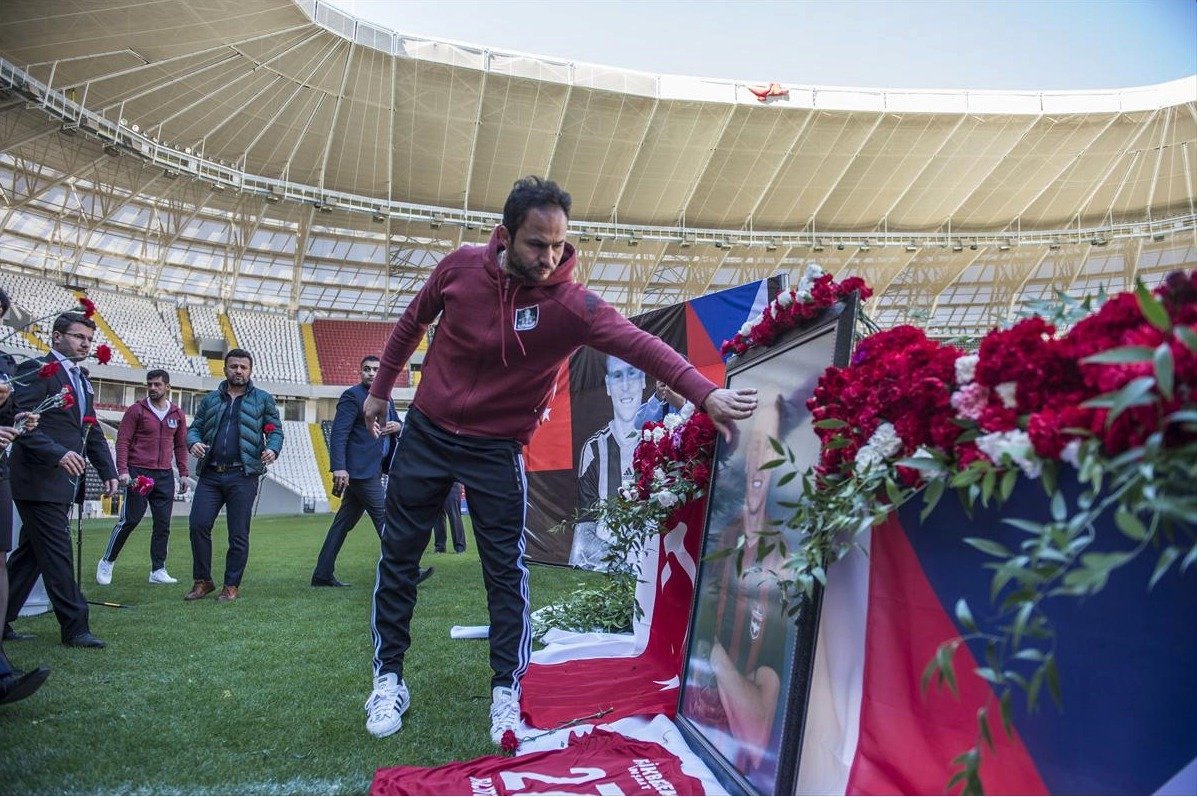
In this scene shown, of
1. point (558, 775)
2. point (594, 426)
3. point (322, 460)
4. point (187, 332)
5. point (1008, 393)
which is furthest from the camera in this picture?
point (187, 332)

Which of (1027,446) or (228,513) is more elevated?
(1027,446)

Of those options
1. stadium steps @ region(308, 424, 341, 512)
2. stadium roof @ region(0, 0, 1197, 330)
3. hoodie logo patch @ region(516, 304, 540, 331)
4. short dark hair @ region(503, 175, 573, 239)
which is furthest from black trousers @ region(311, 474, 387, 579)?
stadium steps @ region(308, 424, 341, 512)

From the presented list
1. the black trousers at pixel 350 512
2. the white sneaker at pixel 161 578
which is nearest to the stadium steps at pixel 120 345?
the white sneaker at pixel 161 578

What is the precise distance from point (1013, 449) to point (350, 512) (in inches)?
233

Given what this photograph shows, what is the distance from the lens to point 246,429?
573 centimetres

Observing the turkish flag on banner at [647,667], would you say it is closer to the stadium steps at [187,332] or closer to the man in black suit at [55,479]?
the man in black suit at [55,479]

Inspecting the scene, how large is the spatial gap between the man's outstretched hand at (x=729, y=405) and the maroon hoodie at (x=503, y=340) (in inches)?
9.7

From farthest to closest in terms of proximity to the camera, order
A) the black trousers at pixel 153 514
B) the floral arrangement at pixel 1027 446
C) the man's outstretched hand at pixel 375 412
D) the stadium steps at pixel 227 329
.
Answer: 1. the stadium steps at pixel 227 329
2. the black trousers at pixel 153 514
3. the man's outstretched hand at pixel 375 412
4. the floral arrangement at pixel 1027 446

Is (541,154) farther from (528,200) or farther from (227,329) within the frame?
(528,200)

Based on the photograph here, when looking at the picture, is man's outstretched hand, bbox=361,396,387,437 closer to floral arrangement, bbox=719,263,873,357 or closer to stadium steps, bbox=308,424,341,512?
floral arrangement, bbox=719,263,873,357

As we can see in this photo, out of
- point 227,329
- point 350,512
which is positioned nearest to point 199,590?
point 350,512

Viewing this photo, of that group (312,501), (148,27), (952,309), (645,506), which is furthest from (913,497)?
(952,309)

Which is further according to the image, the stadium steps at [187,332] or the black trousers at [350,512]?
the stadium steps at [187,332]

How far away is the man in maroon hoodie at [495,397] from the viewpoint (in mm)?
2545
